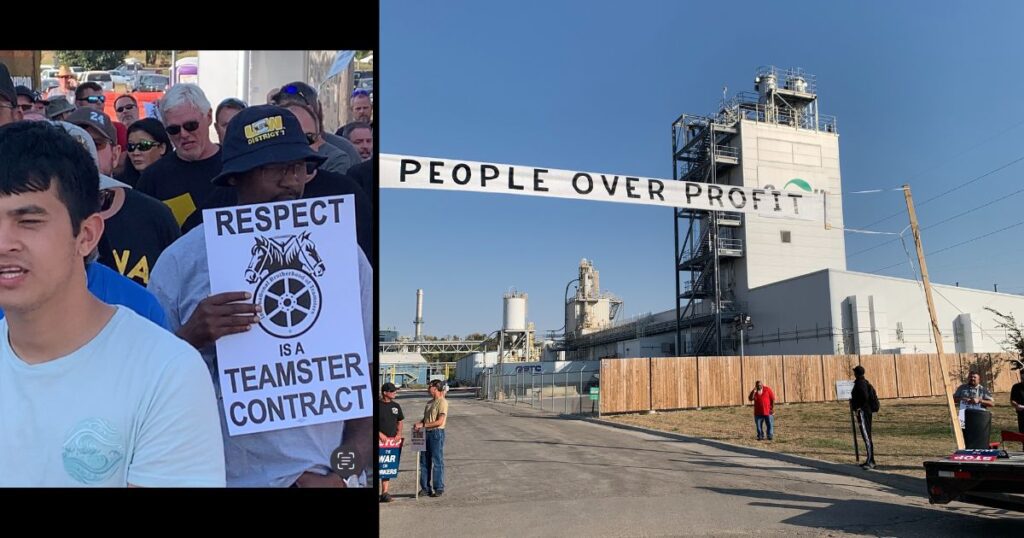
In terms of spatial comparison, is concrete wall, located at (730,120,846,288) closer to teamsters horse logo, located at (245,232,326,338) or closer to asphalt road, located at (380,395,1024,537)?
asphalt road, located at (380,395,1024,537)

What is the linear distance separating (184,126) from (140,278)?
118cm

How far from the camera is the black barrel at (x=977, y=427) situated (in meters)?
11.1

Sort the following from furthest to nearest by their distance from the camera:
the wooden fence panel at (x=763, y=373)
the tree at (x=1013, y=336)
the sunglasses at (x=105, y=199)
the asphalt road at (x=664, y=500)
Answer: the wooden fence panel at (x=763, y=373) → the tree at (x=1013, y=336) → the asphalt road at (x=664, y=500) → the sunglasses at (x=105, y=199)

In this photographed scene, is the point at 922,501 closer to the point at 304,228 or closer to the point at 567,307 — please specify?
the point at 304,228

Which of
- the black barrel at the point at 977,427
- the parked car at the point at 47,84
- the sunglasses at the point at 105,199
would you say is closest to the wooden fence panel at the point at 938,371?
the black barrel at the point at 977,427

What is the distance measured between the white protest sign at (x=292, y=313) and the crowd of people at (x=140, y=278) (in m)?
0.08

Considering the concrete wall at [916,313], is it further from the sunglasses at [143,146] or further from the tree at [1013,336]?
the sunglasses at [143,146]

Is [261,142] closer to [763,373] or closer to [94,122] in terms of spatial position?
[94,122]

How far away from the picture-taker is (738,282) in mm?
50156

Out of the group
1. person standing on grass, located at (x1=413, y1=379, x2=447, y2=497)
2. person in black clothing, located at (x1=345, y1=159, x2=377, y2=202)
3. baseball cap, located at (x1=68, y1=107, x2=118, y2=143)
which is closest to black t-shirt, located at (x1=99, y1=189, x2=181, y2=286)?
baseball cap, located at (x1=68, y1=107, x2=118, y2=143)

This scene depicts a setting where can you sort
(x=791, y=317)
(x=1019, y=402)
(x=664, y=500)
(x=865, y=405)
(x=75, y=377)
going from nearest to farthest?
(x=75, y=377) < (x=664, y=500) < (x=1019, y=402) < (x=865, y=405) < (x=791, y=317)

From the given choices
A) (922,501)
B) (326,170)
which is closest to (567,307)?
(922,501)

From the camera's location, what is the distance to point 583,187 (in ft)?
33.0

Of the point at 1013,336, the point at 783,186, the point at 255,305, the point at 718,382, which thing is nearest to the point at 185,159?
the point at 255,305
